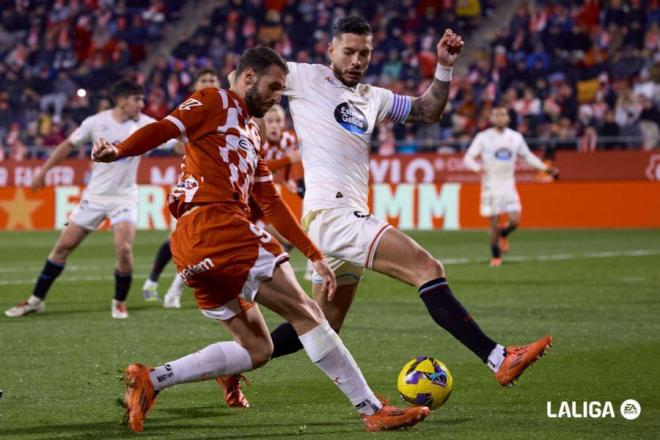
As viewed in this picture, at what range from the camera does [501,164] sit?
19500mm

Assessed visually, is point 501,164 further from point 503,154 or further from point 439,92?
point 439,92

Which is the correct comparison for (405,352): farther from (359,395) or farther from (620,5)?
(620,5)

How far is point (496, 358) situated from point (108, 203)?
6.43 m

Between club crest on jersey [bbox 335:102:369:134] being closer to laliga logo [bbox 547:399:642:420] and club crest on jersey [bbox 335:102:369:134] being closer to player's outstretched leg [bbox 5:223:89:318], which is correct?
laliga logo [bbox 547:399:642:420]

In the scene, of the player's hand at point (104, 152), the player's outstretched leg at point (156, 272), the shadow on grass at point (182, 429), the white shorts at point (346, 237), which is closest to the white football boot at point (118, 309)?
the player's outstretched leg at point (156, 272)

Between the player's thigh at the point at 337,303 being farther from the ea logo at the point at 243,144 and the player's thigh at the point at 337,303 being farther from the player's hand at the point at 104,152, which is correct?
the player's hand at the point at 104,152

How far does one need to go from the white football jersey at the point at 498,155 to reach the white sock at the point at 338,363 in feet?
44.5

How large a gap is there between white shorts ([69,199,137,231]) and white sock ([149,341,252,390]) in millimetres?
6047

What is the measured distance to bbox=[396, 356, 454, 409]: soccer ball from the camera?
6590mm

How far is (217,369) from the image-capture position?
20.1 ft

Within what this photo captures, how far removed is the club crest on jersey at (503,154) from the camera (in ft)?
63.9

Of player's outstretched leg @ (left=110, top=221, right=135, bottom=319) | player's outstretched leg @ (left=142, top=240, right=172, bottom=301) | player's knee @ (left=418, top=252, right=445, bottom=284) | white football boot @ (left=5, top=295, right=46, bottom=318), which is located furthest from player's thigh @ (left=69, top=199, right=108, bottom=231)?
player's knee @ (left=418, top=252, right=445, bottom=284)

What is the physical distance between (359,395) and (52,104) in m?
27.7

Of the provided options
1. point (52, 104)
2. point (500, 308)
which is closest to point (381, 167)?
point (52, 104)
